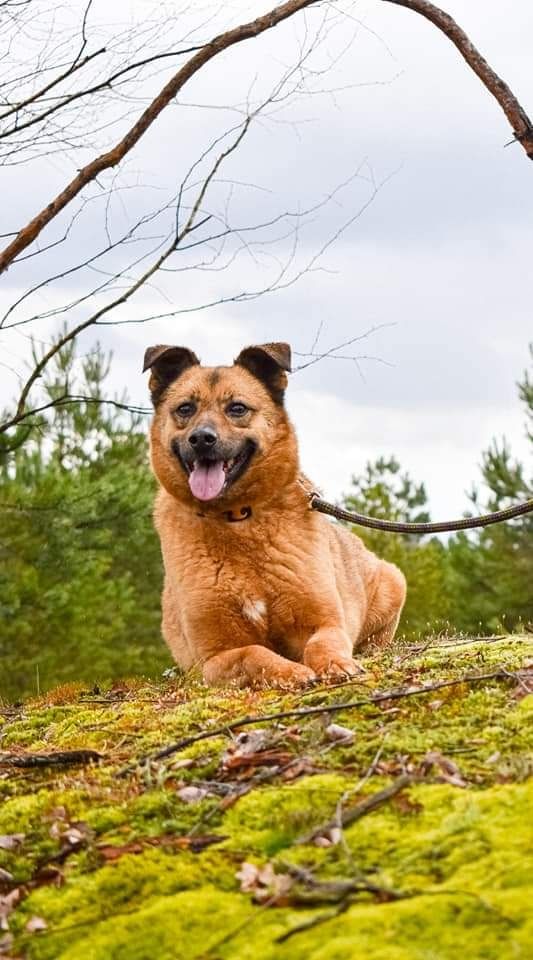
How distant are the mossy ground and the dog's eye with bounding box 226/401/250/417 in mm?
3154

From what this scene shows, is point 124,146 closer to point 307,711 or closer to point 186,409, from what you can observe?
point 186,409

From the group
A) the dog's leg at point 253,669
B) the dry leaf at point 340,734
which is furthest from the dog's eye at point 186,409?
the dry leaf at point 340,734

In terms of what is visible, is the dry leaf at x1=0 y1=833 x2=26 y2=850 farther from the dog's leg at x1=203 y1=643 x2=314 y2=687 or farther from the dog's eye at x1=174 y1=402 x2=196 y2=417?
the dog's eye at x1=174 y1=402 x2=196 y2=417

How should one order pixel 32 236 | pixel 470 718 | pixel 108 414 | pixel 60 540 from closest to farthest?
1. pixel 470 718
2. pixel 32 236
3. pixel 60 540
4. pixel 108 414

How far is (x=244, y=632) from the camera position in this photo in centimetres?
927

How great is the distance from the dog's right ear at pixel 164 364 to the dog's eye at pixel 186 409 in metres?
0.48

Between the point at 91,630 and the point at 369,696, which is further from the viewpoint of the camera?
the point at 91,630

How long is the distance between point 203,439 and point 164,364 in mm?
1239

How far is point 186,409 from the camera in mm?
9586

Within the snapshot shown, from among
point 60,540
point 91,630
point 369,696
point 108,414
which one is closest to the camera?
point 369,696

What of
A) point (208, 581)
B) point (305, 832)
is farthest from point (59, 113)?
point (305, 832)

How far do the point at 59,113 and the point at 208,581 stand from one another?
3.63 metres

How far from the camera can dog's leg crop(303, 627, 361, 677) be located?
830 cm

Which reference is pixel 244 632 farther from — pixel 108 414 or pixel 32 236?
pixel 108 414
